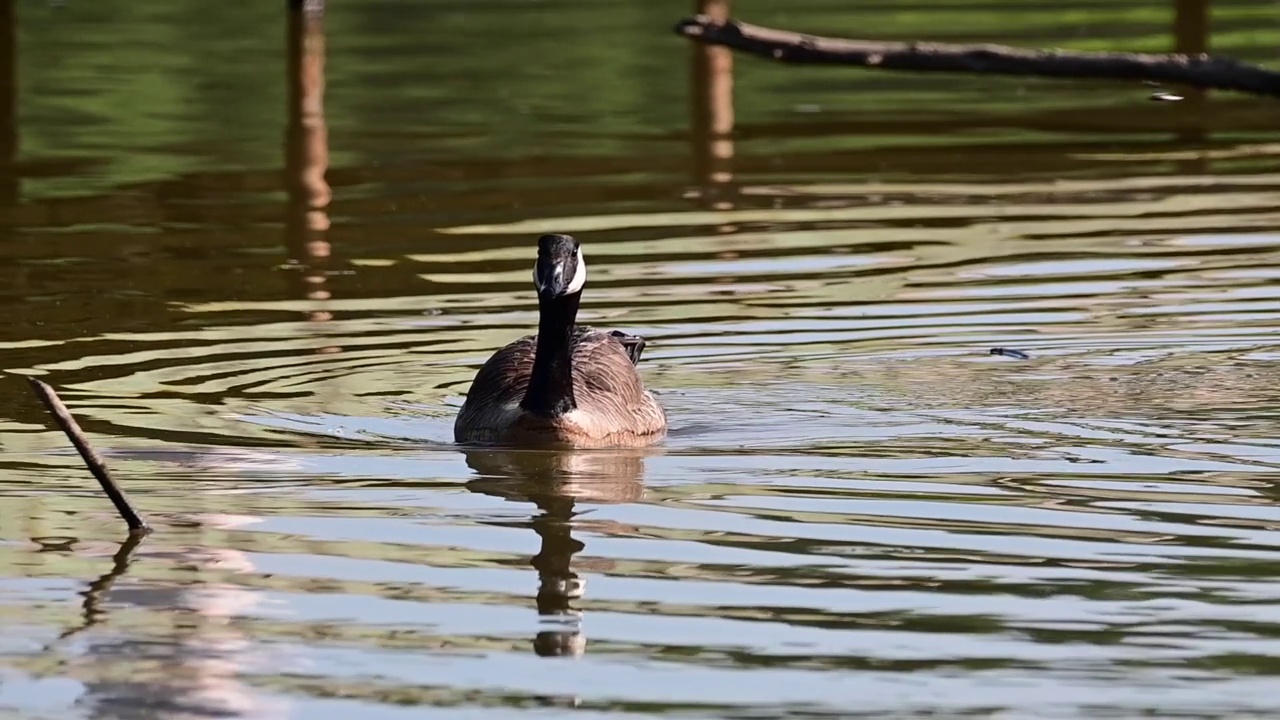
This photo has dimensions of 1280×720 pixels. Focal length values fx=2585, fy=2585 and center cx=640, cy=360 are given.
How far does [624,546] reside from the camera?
8.60 meters

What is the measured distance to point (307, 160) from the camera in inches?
800

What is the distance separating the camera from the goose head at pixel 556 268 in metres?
11.4

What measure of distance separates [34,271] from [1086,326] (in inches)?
252

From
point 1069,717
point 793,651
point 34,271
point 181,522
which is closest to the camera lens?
point 1069,717

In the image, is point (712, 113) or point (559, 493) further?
point (712, 113)

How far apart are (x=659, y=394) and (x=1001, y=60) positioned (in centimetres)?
691

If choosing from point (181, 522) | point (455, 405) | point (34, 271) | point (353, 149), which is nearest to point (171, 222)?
point (34, 271)

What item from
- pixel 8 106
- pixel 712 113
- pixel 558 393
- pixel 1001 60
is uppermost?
pixel 1001 60

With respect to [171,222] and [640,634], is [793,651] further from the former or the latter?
[171,222]

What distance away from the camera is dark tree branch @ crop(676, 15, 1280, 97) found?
569 centimetres

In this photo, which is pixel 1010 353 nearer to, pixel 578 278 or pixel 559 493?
pixel 578 278

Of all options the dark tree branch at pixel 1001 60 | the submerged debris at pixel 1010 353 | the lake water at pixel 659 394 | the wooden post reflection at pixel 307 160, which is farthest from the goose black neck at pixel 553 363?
the dark tree branch at pixel 1001 60

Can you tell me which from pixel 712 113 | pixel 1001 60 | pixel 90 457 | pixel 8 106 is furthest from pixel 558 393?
pixel 8 106

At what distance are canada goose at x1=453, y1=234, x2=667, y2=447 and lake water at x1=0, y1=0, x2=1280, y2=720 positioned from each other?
0.24 meters
